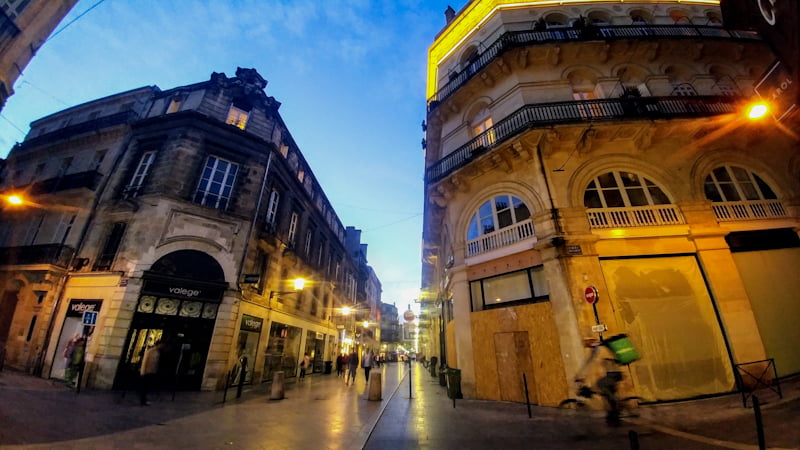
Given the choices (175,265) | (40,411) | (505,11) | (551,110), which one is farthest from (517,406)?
(505,11)

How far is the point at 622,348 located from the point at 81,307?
18.4 meters

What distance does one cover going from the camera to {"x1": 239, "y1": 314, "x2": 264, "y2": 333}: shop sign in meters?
13.3

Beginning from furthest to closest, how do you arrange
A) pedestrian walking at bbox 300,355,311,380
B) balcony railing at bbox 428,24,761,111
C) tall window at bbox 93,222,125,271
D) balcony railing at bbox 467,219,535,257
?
pedestrian walking at bbox 300,355,311,380, tall window at bbox 93,222,125,271, balcony railing at bbox 428,24,761,111, balcony railing at bbox 467,219,535,257

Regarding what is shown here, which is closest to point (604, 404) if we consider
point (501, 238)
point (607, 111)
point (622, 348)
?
point (622, 348)

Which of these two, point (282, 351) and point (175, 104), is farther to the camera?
point (282, 351)

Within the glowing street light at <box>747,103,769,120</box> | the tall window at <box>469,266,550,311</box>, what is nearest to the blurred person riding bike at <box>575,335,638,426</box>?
the tall window at <box>469,266,550,311</box>

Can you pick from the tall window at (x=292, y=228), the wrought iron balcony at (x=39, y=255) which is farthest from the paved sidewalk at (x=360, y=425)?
the tall window at (x=292, y=228)

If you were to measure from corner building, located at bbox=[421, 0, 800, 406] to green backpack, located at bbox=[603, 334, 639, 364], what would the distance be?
703 millimetres

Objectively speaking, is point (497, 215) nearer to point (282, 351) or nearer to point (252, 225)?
point (252, 225)

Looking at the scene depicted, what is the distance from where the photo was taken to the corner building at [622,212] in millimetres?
8211

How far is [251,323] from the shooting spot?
13859mm

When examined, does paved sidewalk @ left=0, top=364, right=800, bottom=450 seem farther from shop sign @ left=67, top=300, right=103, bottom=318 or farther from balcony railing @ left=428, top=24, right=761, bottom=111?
balcony railing @ left=428, top=24, right=761, bottom=111

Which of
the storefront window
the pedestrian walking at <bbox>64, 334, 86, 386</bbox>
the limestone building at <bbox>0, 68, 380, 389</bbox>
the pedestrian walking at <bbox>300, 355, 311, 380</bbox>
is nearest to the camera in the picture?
the pedestrian walking at <bbox>64, 334, 86, 386</bbox>

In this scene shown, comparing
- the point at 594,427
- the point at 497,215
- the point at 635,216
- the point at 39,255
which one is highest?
the point at 497,215
